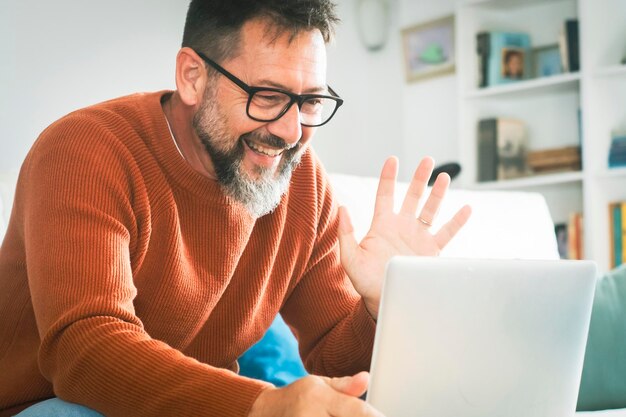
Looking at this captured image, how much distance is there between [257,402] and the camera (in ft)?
3.28

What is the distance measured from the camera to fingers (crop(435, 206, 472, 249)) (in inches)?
56.5

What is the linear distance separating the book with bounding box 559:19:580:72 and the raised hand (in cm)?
212

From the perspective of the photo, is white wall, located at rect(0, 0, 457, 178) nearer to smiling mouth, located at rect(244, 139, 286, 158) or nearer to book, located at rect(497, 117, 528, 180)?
book, located at rect(497, 117, 528, 180)

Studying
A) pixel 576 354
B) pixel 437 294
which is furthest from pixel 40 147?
pixel 576 354

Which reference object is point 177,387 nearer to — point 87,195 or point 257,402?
point 257,402

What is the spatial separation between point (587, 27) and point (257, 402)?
2631 mm

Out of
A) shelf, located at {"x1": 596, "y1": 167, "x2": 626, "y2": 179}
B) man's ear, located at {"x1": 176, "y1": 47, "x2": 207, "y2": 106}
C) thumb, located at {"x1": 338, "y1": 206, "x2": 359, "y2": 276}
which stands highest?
man's ear, located at {"x1": 176, "y1": 47, "x2": 207, "y2": 106}

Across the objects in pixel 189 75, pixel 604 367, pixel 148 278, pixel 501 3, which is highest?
pixel 501 3

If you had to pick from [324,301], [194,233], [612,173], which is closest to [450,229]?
[324,301]

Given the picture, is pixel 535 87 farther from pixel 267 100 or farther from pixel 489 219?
pixel 267 100

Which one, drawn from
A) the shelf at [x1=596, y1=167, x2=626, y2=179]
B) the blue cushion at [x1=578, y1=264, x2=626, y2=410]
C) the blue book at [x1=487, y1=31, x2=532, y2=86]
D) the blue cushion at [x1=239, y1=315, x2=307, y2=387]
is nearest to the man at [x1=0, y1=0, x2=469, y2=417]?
the blue cushion at [x1=239, y1=315, x2=307, y2=387]

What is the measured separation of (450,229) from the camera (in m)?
1.45

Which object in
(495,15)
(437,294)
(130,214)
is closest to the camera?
(437,294)

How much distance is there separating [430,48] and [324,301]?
2.35m
